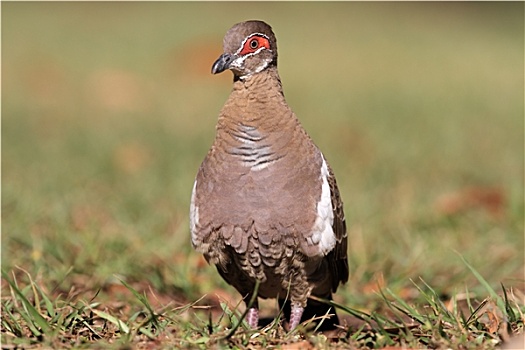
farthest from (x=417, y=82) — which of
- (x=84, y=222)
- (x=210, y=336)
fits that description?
(x=210, y=336)

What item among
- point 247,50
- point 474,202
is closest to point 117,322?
point 247,50

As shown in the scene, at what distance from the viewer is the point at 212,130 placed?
33.0 feet

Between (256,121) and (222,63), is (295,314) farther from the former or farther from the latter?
(222,63)

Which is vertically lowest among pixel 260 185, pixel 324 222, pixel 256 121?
pixel 324 222

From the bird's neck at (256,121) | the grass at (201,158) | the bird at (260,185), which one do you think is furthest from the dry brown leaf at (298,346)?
the bird's neck at (256,121)

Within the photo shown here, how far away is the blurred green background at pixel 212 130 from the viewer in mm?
5426

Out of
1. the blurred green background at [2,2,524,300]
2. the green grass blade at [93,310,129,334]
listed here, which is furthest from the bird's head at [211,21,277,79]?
the blurred green background at [2,2,524,300]

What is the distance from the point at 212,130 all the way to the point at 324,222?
6180mm

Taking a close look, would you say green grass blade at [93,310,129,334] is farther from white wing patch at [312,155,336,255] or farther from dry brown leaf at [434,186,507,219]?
dry brown leaf at [434,186,507,219]

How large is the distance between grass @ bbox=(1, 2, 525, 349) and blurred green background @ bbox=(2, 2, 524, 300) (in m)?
0.03

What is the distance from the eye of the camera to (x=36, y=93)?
11836 mm

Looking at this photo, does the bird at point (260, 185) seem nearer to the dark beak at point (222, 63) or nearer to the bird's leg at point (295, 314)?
the dark beak at point (222, 63)

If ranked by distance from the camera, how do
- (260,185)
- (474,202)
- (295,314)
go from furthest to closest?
(474,202) < (295,314) < (260,185)

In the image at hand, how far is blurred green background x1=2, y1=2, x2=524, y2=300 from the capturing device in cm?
543
